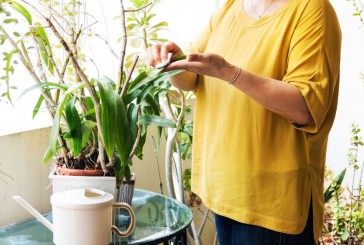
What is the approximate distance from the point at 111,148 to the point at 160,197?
507 millimetres

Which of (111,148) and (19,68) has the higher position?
(19,68)

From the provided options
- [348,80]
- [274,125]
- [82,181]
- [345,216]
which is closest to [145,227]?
[82,181]

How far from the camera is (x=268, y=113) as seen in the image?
121cm

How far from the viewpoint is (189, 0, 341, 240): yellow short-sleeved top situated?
1161 mm

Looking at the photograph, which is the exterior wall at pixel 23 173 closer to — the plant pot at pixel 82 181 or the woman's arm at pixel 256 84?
the plant pot at pixel 82 181

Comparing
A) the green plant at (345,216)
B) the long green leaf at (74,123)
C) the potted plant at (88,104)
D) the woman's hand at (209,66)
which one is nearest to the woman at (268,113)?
the woman's hand at (209,66)

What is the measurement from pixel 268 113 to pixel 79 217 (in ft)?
1.50

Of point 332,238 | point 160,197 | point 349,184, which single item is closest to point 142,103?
point 160,197

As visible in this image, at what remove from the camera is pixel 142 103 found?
4.71 ft

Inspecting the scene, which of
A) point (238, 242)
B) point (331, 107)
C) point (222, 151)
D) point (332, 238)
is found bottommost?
point (332, 238)

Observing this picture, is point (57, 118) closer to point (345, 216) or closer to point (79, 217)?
point (79, 217)

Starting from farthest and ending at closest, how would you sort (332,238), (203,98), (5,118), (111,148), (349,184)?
(349,184) → (332,238) → (5,118) → (203,98) → (111,148)

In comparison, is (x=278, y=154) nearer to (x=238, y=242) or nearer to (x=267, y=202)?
(x=267, y=202)

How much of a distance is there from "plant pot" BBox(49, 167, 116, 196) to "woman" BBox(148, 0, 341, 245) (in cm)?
23
